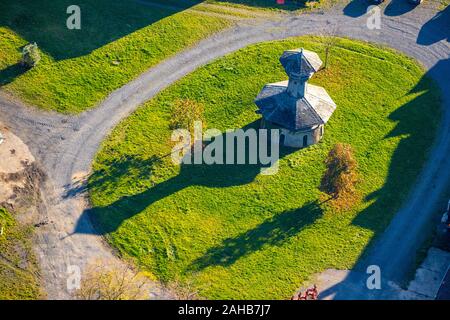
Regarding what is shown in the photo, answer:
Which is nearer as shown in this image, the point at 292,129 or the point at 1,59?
the point at 292,129

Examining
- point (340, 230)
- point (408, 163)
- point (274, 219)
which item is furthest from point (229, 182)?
point (408, 163)

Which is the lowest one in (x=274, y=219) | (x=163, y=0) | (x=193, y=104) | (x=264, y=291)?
(x=264, y=291)

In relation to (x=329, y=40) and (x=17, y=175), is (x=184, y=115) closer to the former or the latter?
(x=17, y=175)

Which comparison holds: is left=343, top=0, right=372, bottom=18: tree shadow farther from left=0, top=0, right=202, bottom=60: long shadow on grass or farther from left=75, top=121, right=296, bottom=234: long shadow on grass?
left=75, top=121, right=296, bottom=234: long shadow on grass

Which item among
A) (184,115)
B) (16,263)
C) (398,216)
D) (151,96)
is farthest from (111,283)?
(398,216)
